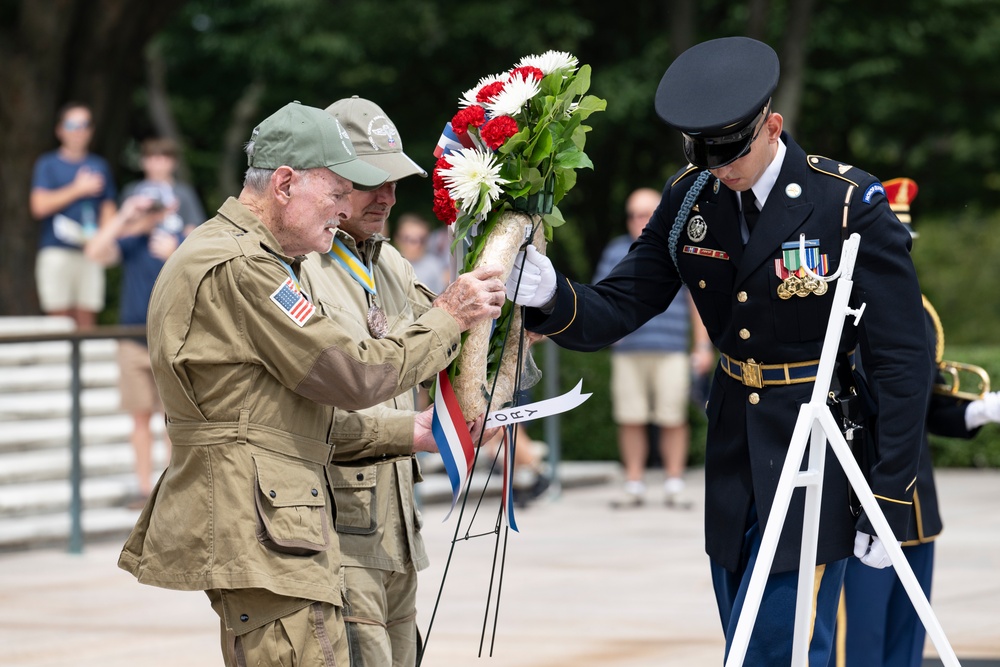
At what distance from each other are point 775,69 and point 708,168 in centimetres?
33

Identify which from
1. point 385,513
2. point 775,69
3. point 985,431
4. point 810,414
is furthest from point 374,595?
point 985,431

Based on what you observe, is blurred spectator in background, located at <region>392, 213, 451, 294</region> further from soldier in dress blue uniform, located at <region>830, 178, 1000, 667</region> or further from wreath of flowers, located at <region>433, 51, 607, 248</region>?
wreath of flowers, located at <region>433, 51, 607, 248</region>

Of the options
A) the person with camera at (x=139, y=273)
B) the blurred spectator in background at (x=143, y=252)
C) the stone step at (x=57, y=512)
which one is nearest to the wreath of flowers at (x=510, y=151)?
the stone step at (x=57, y=512)

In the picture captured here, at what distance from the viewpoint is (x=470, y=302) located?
4.16 meters

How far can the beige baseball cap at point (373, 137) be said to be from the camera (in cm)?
447

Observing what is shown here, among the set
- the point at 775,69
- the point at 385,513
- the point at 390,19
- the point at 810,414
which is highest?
the point at 390,19

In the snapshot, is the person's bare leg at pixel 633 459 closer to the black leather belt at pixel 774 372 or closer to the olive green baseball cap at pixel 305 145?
the black leather belt at pixel 774 372

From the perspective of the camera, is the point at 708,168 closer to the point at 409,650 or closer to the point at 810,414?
the point at 810,414

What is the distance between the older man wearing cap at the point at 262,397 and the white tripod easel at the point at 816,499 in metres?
0.98

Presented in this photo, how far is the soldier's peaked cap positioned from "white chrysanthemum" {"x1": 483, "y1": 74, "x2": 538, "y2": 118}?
1.18 ft

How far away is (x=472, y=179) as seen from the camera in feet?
14.0

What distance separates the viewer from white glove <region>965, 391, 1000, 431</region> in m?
5.77

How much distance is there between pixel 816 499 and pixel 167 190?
7727mm

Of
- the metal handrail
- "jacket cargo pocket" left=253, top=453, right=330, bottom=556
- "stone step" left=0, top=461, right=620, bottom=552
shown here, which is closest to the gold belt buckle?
"jacket cargo pocket" left=253, top=453, right=330, bottom=556
